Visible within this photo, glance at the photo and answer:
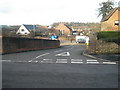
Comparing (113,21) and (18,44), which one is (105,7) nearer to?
(113,21)

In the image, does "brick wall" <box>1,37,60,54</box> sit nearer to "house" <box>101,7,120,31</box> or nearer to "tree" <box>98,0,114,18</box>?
"house" <box>101,7,120,31</box>

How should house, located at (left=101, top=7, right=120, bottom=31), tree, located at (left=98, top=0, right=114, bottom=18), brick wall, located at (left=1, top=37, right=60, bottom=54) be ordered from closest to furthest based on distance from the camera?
brick wall, located at (left=1, top=37, right=60, bottom=54) → house, located at (left=101, top=7, right=120, bottom=31) → tree, located at (left=98, top=0, right=114, bottom=18)

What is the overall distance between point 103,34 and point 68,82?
112ft

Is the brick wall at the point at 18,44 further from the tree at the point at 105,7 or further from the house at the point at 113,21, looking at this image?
the tree at the point at 105,7

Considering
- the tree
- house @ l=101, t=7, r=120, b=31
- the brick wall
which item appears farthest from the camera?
the tree

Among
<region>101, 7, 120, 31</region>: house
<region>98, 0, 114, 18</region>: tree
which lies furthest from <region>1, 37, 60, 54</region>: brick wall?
<region>98, 0, 114, 18</region>: tree

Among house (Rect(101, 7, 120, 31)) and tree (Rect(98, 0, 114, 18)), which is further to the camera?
tree (Rect(98, 0, 114, 18))

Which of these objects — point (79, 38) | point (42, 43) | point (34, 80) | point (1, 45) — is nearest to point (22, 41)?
point (1, 45)

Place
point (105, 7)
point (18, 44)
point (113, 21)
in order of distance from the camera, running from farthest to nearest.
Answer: point (105, 7) → point (113, 21) → point (18, 44)

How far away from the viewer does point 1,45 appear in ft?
70.0

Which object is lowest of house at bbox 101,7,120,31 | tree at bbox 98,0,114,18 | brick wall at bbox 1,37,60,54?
brick wall at bbox 1,37,60,54

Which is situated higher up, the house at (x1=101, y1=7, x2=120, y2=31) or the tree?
the tree

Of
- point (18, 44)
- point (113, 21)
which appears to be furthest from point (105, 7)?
point (18, 44)

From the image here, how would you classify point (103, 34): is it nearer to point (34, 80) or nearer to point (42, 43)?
point (42, 43)
